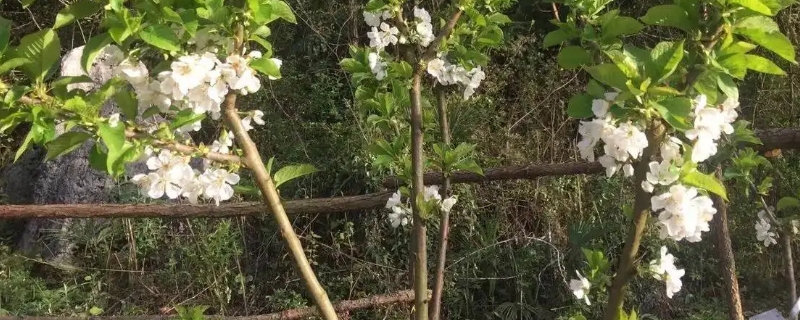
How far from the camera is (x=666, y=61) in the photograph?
36.0 inches

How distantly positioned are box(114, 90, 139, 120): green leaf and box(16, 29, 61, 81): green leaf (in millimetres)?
103

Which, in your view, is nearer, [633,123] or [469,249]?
[633,123]

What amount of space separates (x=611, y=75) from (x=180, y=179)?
2.17ft

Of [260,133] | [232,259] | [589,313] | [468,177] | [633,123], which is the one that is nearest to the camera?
[633,123]

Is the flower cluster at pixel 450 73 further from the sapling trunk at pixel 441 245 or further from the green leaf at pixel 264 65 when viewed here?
the green leaf at pixel 264 65

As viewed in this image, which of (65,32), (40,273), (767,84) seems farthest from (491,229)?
(65,32)

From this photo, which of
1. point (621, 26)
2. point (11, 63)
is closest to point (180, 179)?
point (11, 63)

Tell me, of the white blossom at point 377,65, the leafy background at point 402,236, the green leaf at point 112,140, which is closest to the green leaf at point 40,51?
the green leaf at point 112,140

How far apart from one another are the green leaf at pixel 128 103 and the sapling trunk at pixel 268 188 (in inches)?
5.3

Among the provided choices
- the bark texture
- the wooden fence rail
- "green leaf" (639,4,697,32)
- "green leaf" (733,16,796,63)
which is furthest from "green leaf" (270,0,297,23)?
the bark texture

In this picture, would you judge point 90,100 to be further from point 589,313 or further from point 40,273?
point 40,273

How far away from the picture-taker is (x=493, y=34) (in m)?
1.72

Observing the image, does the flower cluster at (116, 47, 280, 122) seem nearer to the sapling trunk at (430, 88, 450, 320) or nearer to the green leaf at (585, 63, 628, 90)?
the green leaf at (585, 63, 628, 90)

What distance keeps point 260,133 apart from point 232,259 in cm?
85
